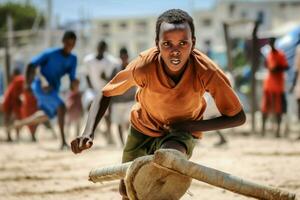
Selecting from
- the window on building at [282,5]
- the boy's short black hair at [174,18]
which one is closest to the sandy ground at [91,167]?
the boy's short black hair at [174,18]

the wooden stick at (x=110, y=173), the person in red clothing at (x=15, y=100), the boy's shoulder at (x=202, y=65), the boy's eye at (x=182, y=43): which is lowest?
the person in red clothing at (x=15, y=100)

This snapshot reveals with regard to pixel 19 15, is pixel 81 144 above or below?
above

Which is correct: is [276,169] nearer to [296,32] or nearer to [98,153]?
[98,153]

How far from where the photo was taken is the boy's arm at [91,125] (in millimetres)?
3141

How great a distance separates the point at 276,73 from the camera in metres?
9.98

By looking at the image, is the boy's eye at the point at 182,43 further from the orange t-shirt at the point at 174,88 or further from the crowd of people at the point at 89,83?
the crowd of people at the point at 89,83

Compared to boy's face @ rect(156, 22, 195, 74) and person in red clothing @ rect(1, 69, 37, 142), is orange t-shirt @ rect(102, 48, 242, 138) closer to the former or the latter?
boy's face @ rect(156, 22, 195, 74)

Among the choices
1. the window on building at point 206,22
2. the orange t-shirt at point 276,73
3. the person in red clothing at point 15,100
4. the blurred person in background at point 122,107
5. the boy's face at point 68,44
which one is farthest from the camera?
the window on building at point 206,22

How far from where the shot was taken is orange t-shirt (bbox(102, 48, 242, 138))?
3.16m

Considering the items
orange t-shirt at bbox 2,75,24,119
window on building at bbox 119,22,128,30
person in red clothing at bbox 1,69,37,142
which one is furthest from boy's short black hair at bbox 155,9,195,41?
window on building at bbox 119,22,128,30

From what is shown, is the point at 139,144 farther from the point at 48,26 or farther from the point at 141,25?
the point at 141,25

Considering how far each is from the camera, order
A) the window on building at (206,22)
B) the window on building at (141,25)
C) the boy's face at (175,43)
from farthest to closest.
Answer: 1. the window on building at (141,25)
2. the window on building at (206,22)
3. the boy's face at (175,43)

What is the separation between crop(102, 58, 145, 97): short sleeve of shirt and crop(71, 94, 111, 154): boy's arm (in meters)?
0.06

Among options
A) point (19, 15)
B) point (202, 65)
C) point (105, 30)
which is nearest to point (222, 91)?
point (202, 65)
